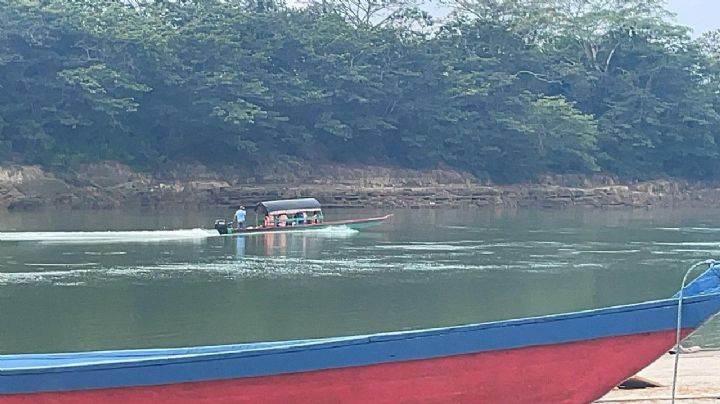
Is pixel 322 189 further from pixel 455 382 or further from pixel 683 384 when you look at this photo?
pixel 455 382

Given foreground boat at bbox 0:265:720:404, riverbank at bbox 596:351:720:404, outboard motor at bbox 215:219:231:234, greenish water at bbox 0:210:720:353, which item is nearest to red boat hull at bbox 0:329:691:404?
foreground boat at bbox 0:265:720:404

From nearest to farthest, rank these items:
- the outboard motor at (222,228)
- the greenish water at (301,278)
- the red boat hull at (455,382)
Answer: the red boat hull at (455,382) → the greenish water at (301,278) → the outboard motor at (222,228)

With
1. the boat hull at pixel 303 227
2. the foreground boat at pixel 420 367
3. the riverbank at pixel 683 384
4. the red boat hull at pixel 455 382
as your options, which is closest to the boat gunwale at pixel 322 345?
the foreground boat at pixel 420 367

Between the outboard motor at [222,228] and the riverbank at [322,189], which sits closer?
the outboard motor at [222,228]

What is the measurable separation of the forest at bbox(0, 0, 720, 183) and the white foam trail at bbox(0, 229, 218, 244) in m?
15.4

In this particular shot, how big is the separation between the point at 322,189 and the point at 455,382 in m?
42.6

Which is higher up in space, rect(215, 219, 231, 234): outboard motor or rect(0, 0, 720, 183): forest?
rect(0, 0, 720, 183): forest

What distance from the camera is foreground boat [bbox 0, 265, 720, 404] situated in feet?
22.7

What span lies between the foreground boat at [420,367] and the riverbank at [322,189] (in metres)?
38.3

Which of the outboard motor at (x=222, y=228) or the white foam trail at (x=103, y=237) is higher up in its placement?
the outboard motor at (x=222, y=228)

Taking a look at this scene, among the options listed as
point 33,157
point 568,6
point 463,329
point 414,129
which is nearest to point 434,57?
point 414,129

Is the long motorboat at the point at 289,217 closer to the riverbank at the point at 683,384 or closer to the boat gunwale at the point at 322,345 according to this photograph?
the riverbank at the point at 683,384

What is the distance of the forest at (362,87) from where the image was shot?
45438 mm

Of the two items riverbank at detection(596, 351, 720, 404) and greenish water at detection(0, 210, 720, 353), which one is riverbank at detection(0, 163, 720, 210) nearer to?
greenish water at detection(0, 210, 720, 353)
